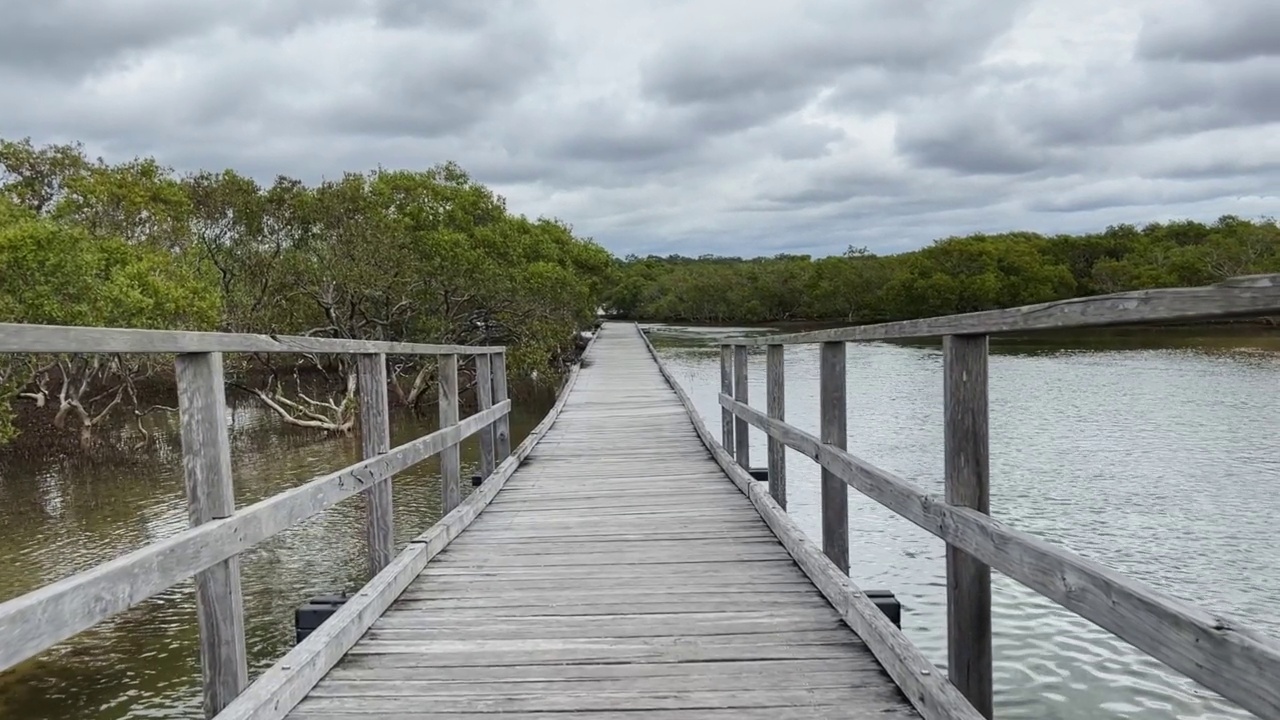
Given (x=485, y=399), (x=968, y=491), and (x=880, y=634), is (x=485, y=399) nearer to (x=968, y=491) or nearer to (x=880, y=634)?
(x=880, y=634)

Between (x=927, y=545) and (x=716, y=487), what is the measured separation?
155 inches

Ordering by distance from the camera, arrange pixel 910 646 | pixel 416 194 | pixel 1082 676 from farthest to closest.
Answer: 1. pixel 416 194
2. pixel 1082 676
3. pixel 910 646

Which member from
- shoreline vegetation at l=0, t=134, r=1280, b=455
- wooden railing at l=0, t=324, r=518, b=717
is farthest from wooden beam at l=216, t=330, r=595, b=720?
shoreline vegetation at l=0, t=134, r=1280, b=455

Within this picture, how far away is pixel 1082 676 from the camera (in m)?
6.46

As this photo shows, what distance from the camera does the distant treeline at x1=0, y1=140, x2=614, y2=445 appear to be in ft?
60.2

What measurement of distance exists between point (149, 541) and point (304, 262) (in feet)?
35.2

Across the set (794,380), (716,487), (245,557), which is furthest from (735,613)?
(794,380)

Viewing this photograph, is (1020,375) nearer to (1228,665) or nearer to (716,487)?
(716,487)

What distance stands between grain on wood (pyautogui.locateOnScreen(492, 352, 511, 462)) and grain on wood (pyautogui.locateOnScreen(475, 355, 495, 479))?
11 cm

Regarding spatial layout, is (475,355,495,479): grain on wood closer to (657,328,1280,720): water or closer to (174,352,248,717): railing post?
(657,328,1280,720): water

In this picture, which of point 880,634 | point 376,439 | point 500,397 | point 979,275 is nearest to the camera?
point 880,634

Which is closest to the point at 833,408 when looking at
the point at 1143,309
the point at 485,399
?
the point at 1143,309

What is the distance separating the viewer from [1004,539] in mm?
2172

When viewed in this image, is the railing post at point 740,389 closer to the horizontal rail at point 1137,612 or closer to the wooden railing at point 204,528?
the wooden railing at point 204,528
